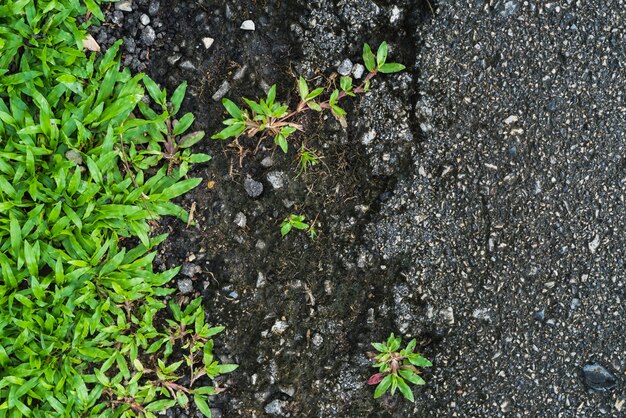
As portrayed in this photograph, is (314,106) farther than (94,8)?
Yes

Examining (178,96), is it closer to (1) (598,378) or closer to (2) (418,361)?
(2) (418,361)

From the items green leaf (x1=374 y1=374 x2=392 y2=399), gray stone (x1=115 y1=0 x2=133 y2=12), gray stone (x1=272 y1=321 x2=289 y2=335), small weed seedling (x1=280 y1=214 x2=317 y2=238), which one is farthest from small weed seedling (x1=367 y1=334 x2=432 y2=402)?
gray stone (x1=115 y1=0 x2=133 y2=12)

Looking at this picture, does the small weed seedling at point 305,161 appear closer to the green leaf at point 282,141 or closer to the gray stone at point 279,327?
the green leaf at point 282,141

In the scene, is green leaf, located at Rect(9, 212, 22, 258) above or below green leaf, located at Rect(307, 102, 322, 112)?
below

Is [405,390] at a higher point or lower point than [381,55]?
lower

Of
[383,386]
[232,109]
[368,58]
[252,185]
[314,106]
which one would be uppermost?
[368,58]

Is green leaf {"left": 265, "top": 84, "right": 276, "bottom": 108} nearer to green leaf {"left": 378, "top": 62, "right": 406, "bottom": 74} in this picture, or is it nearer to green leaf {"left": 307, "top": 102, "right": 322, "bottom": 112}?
green leaf {"left": 307, "top": 102, "right": 322, "bottom": 112}

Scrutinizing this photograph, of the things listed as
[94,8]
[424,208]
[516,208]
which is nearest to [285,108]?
[424,208]

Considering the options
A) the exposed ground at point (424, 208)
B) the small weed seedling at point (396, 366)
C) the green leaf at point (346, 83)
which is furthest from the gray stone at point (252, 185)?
the small weed seedling at point (396, 366)
